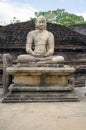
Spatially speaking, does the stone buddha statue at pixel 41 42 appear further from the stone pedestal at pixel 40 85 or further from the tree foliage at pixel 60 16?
the tree foliage at pixel 60 16

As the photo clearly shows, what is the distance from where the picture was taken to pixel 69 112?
4324 mm

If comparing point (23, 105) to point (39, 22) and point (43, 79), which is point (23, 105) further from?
point (39, 22)

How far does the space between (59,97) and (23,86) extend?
0.76 m

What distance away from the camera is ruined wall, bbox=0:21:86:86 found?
1156cm

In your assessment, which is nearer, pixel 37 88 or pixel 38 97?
pixel 38 97

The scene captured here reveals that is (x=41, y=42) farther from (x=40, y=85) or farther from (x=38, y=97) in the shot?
(x=38, y=97)

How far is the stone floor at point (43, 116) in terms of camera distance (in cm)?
351

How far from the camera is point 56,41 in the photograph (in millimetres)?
12289

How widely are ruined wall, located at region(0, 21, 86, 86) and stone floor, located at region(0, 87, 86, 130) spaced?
650 cm

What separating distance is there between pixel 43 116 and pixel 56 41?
845 cm

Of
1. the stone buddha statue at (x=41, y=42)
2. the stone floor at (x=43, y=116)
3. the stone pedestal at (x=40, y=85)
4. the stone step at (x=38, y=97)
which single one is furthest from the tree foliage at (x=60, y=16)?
the stone floor at (x=43, y=116)

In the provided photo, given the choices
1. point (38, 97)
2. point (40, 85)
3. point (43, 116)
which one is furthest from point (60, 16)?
point (43, 116)

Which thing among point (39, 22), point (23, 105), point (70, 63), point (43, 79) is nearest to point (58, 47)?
point (70, 63)

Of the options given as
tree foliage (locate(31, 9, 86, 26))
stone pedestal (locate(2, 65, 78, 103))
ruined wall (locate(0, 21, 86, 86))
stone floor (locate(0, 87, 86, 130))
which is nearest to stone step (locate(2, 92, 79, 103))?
stone pedestal (locate(2, 65, 78, 103))
